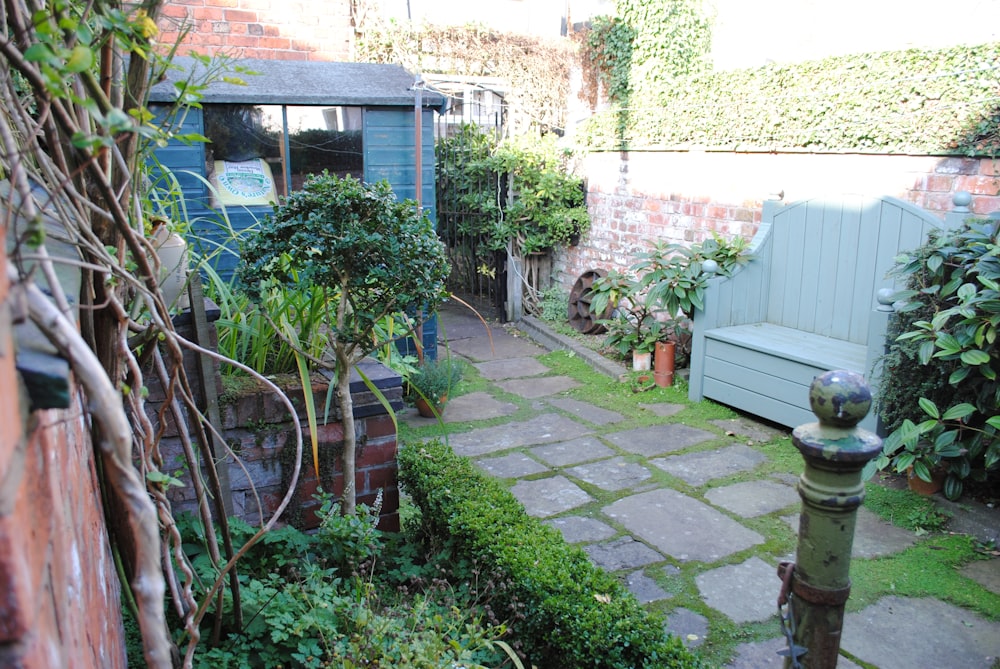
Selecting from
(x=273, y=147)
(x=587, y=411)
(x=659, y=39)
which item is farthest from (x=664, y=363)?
(x=659, y=39)

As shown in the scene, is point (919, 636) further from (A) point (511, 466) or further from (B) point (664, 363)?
(B) point (664, 363)

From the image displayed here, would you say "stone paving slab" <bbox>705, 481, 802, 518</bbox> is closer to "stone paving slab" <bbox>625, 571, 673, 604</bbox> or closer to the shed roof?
"stone paving slab" <bbox>625, 571, 673, 604</bbox>

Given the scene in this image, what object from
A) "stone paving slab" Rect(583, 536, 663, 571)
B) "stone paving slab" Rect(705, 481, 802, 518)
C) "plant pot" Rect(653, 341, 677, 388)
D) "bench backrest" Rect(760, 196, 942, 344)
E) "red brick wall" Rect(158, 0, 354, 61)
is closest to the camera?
"stone paving slab" Rect(583, 536, 663, 571)

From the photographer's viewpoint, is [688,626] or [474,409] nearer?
[688,626]

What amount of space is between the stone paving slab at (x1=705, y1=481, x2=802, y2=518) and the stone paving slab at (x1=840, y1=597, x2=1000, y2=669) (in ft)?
2.67

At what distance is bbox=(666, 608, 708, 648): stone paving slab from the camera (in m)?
2.65

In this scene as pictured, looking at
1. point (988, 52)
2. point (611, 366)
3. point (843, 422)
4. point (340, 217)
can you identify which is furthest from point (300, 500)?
point (988, 52)

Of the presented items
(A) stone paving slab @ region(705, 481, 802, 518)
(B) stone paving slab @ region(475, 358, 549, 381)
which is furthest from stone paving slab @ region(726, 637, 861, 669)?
(B) stone paving slab @ region(475, 358, 549, 381)

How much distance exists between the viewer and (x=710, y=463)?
4242 mm

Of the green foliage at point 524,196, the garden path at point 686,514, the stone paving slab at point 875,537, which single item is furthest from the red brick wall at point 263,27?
the stone paving slab at point 875,537

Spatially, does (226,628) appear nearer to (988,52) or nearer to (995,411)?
(995,411)

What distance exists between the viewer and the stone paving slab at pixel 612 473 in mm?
3969

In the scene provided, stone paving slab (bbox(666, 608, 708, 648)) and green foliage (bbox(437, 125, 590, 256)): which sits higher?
green foliage (bbox(437, 125, 590, 256))

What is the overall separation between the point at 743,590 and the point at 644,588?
1.25 feet
